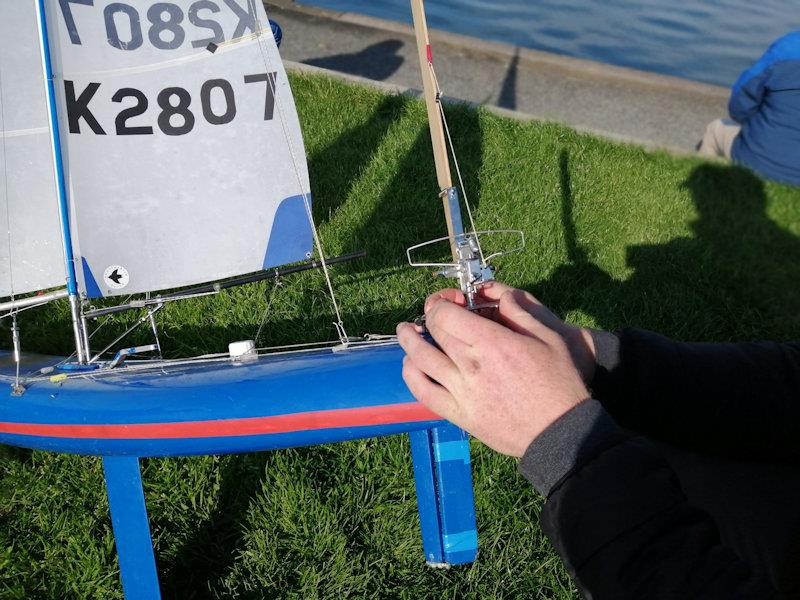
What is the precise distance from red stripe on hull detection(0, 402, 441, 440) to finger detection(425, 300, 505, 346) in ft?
2.34

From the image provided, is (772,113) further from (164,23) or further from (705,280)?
(164,23)

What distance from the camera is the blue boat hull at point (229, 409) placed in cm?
199

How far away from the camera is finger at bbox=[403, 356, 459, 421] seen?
1.25 metres

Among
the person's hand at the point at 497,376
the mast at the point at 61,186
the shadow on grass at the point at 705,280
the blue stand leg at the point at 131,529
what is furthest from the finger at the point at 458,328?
the shadow on grass at the point at 705,280

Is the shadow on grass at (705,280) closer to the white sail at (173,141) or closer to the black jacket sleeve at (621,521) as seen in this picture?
the white sail at (173,141)

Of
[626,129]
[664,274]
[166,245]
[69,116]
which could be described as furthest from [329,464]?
[626,129]

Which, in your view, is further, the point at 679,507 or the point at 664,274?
the point at 664,274

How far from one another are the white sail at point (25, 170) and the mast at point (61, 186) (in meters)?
0.24

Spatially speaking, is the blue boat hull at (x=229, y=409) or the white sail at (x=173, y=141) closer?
the blue boat hull at (x=229, y=409)

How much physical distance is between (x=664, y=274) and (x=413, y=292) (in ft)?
4.59

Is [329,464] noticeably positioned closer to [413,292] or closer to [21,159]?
[413,292]

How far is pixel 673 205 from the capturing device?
14.2 feet

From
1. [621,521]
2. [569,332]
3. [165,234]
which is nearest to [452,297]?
[569,332]

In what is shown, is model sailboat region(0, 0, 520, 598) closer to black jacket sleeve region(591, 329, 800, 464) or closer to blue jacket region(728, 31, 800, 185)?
black jacket sleeve region(591, 329, 800, 464)
